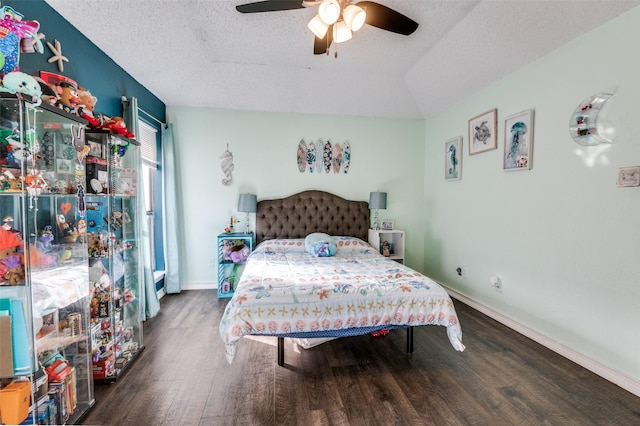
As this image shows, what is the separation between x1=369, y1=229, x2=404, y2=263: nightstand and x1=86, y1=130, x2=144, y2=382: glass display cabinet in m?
2.94

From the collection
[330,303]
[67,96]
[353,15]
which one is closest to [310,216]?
[330,303]

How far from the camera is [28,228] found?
56.9 inches

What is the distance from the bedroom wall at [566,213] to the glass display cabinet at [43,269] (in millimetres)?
3648

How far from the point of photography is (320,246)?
3467 millimetres

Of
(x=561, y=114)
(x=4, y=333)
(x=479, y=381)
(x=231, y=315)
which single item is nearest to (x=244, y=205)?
(x=231, y=315)

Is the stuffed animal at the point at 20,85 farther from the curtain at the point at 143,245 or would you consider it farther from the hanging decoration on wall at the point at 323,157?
the hanging decoration on wall at the point at 323,157

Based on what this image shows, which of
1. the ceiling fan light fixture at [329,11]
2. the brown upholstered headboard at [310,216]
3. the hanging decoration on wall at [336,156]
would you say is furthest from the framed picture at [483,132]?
the ceiling fan light fixture at [329,11]

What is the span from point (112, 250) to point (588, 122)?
387cm

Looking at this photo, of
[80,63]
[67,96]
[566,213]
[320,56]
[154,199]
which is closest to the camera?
[67,96]

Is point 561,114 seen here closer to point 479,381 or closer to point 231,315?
point 479,381

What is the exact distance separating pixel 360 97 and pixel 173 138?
107 inches

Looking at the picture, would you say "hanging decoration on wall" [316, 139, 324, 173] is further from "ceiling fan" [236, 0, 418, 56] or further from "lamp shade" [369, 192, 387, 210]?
"ceiling fan" [236, 0, 418, 56]

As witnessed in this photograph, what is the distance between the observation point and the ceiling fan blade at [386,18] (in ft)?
6.24

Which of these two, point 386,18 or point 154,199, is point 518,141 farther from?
point 154,199
